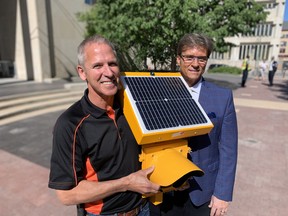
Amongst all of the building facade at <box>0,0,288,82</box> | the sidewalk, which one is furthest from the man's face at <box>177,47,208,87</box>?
the building facade at <box>0,0,288,82</box>

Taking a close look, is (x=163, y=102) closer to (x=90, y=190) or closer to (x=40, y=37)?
(x=90, y=190)

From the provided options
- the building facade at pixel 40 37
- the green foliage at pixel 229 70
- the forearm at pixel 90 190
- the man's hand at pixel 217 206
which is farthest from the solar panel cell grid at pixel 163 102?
the green foliage at pixel 229 70

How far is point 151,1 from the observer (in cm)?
999

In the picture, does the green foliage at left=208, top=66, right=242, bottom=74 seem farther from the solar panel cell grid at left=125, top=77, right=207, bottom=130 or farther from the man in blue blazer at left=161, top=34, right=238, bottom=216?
the solar panel cell grid at left=125, top=77, right=207, bottom=130

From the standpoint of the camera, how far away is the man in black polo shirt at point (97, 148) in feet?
5.16

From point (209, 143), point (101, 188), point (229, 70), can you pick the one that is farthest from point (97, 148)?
point (229, 70)

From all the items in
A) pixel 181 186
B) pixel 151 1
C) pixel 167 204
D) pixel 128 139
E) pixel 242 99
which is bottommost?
pixel 242 99

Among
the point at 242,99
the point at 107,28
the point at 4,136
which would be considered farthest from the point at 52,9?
the point at 242,99

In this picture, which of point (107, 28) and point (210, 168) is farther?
point (107, 28)

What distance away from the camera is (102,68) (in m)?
1.60

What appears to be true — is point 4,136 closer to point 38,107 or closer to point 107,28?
point 38,107

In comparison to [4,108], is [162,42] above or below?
above

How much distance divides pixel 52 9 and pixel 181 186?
1598cm

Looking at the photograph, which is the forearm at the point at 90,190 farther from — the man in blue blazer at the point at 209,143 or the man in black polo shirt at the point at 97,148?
the man in blue blazer at the point at 209,143
